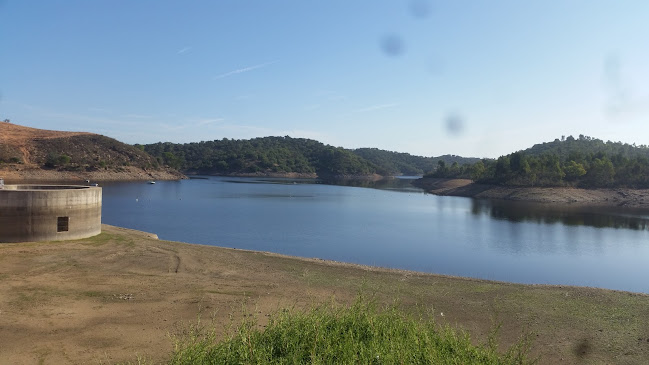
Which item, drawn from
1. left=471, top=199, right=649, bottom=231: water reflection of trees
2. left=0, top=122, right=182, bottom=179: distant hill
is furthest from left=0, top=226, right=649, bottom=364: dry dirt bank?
left=0, top=122, right=182, bottom=179: distant hill

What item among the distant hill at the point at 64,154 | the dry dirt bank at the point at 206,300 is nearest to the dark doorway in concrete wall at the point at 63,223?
the dry dirt bank at the point at 206,300

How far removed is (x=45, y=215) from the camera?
22.7 metres

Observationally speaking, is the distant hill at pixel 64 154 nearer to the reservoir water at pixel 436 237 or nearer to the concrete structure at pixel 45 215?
the reservoir water at pixel 436 237

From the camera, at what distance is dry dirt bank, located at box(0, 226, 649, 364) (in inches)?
439

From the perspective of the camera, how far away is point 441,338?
893cm

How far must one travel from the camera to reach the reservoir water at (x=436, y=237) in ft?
100

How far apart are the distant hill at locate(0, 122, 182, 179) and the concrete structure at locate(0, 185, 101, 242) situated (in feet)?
298

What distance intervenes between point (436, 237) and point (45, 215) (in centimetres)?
3392

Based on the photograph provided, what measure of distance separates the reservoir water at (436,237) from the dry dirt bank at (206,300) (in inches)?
384

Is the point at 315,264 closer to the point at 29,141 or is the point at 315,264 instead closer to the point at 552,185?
the point at 552,185

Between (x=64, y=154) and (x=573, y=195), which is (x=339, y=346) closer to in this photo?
(x=573, y=195)

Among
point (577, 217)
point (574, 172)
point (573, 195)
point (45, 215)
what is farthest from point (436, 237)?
point (574, 172)

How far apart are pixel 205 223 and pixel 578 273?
34933mm

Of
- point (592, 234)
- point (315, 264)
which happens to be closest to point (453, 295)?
point (315, 264)
